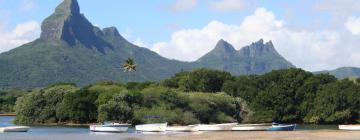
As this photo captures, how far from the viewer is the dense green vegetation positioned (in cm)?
11944

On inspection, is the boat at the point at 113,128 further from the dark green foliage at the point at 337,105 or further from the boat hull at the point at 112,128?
the dark green foliage at the point at 337,105

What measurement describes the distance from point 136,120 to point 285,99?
4024 centimetres

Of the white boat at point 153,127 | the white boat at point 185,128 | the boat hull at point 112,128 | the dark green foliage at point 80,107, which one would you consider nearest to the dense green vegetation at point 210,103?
the dark green foliage at point 80,107

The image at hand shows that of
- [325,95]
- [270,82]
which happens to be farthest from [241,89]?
[325,95]

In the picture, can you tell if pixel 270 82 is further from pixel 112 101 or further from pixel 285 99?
pixel 112 101

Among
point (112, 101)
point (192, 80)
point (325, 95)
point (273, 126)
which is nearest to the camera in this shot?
point (273, 126)

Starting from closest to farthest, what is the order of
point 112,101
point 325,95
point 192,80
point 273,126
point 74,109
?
point 273,126, point 112,101, point 74,109, point 325,95, point 192,80

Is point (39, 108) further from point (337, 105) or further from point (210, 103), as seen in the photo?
point (337, 105)

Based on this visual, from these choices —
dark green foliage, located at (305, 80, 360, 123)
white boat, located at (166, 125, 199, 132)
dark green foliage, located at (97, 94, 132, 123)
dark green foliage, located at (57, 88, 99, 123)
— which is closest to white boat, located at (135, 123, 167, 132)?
white boat, located at (166, 125, 199, 132)

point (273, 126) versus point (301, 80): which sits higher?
point (301, 80)

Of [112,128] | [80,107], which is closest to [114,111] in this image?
[80,107]

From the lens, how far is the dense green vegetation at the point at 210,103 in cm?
11944

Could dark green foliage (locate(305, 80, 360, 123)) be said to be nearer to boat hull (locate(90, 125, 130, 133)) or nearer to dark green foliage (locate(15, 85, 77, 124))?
dark green foliage (locate(15, 85, 77, 124))

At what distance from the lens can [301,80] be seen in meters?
147
